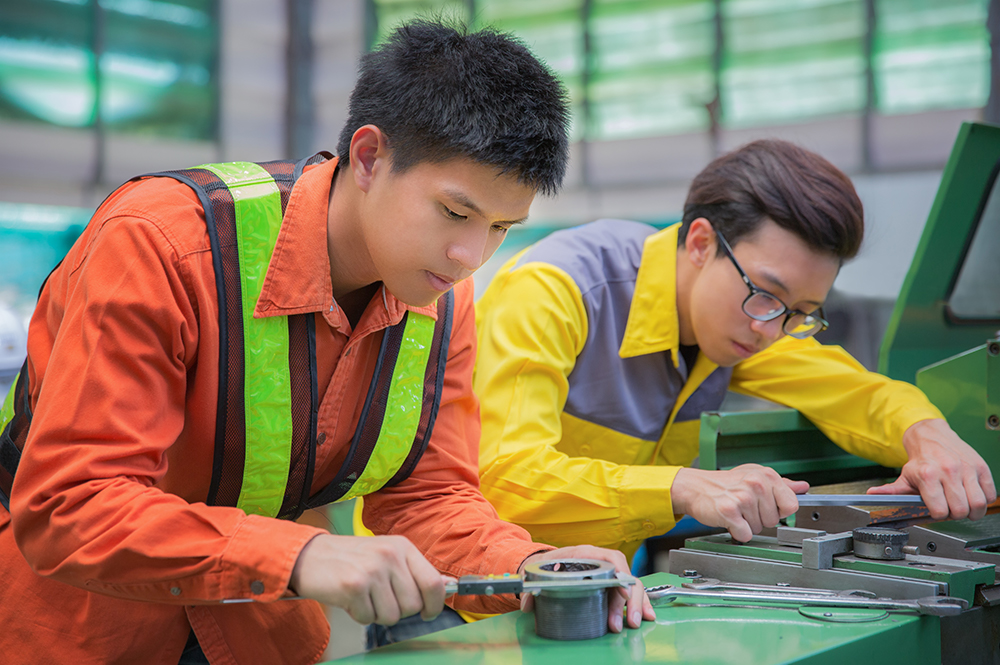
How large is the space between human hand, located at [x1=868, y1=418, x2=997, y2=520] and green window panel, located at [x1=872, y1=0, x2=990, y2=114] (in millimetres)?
2019

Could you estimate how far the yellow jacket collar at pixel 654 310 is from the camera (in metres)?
1.71

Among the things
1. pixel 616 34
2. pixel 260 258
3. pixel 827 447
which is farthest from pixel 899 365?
pixel 616 34

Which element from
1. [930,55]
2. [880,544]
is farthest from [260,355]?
[930,55]

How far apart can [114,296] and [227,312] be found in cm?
14

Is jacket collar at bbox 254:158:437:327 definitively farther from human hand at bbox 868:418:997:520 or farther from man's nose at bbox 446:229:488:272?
human hand at bbox 868:418:997:520

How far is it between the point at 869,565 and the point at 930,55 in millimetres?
2663

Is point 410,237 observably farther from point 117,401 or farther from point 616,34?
point 616,34

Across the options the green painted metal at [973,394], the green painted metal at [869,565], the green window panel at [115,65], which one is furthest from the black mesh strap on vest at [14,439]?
the green window panel at [115,65]

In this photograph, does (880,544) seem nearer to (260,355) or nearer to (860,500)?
(860,500)

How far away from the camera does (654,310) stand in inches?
67.4

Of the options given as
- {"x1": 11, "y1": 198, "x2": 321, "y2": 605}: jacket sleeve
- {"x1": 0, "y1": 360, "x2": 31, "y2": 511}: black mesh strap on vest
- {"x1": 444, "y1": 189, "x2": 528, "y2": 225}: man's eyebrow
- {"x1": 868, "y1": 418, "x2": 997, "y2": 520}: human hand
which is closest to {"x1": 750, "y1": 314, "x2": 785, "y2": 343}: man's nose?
{"x1": 868, "y1": 418, "x2": 997, "y2": 520}: human hand

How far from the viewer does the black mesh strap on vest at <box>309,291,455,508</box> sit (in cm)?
112

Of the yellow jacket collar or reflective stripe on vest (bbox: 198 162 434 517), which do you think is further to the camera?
the yellow jacket collar

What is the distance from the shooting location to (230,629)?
112cm
